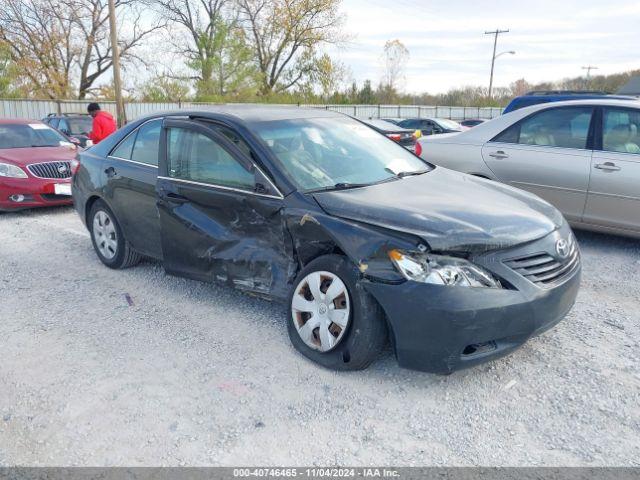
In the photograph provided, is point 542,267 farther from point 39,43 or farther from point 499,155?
point 39,43

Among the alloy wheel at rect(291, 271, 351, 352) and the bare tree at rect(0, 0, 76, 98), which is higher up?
the bare tree at rect(0, 0, 76, 98)

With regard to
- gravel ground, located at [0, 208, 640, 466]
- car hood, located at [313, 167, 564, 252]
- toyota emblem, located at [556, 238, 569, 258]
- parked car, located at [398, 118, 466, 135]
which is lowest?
gravel ground, located at [0, 208, 640, 466]

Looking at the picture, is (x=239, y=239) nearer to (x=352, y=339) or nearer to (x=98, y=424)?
(x=352, y=339)

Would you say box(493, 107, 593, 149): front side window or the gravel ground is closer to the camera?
the gravel ground

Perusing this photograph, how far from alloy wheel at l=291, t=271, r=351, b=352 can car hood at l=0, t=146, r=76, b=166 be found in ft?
20.3

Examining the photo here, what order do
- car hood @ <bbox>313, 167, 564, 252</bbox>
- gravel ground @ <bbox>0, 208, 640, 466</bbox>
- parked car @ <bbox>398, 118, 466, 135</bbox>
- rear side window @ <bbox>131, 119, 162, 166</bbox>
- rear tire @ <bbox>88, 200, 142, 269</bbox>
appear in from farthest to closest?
parked car @ <bbox>398, 118, 466, 135</bbox>, rear tire @ <bbox>88, 200, 142, 269</bbox>, rear side window @ <bbox>131, 119, 162, 166</bbox>, car hood @ <bbox>313, 167, 564, 252</bbox>, gravel ground @ <bbox>0, 208, 640, 466</bbox>

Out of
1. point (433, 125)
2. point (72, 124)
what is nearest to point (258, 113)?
point (72, 124)

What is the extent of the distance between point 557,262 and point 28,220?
7133 mm

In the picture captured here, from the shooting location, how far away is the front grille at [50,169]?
7.83 meters

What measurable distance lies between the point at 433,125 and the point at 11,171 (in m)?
16.0

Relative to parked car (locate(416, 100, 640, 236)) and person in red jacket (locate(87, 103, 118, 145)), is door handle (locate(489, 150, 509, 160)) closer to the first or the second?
parked car (locate(416, 100, 640, 236))

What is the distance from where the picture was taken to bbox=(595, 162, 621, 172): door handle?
5.51 m

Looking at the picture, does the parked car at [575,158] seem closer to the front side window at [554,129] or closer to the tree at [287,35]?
the front side window at [554,129]

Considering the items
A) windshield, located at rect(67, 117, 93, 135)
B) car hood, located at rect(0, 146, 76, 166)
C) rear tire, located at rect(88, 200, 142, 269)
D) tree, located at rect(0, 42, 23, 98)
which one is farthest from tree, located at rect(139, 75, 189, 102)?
rear tire, located at rect(88, 200, 142, 269)
